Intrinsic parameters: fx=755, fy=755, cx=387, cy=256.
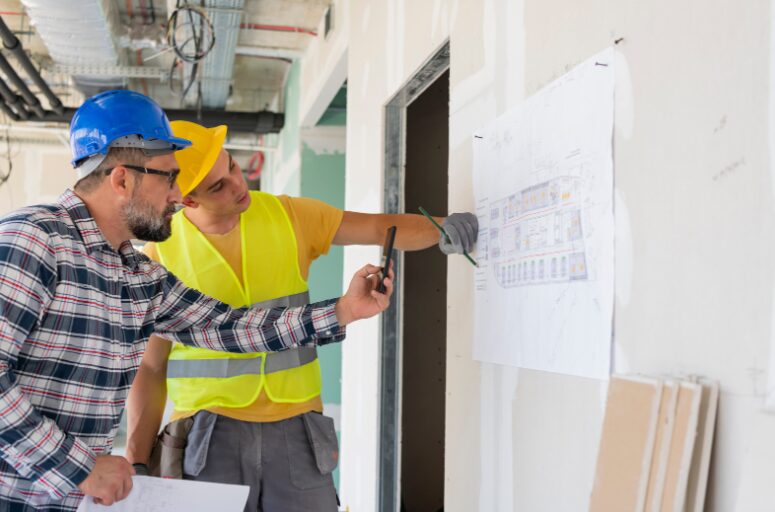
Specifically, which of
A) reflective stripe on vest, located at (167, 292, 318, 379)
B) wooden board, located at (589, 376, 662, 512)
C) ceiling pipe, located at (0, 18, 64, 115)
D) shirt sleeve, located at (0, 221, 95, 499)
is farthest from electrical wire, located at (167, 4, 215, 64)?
wooden board, located at (589, 376, 662, 512)

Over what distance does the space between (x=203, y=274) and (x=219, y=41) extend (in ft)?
11.8

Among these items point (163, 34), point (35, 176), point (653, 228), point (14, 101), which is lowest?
point (653, 228)

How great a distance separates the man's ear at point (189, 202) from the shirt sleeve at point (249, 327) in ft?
0.94

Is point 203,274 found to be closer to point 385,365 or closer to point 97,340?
point 97,340

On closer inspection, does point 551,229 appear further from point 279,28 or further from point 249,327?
point 279,28

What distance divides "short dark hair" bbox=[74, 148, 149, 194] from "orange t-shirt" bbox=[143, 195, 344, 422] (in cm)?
45

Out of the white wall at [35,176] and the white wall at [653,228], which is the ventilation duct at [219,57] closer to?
the white wall at [653,228]

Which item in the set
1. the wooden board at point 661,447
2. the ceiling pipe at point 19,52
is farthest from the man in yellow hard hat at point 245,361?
the ceiling pipe at point 19,52

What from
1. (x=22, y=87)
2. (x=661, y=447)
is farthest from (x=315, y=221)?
(x=22, y=87)

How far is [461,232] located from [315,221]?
47 centimetres

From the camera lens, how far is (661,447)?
3.84ft

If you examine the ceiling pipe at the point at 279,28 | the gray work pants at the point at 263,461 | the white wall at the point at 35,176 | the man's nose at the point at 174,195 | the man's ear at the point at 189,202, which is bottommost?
the gray work pants at the point at 263,461

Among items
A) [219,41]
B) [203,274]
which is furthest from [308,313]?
[219,41]

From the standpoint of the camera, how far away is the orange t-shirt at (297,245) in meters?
2.13
